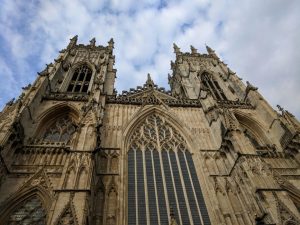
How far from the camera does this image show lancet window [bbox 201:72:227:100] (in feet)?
78.4

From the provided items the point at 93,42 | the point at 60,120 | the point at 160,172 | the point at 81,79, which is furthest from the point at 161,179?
the point at 93,42

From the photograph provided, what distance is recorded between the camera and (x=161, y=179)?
13.6 m

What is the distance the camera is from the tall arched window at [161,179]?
1202cm

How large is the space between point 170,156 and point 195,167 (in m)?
1.58

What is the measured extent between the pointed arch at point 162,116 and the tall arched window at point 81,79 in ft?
23.5

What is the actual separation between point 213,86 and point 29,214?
19.6 meters

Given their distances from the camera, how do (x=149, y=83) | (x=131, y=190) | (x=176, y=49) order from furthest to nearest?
(x=176, y=49) < (x=149, y=83) < (x=131, y=190)

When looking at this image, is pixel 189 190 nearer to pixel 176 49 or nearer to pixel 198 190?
pixel 198 190

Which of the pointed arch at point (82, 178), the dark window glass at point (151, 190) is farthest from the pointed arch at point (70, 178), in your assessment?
the dark window glass at point (151, 190)

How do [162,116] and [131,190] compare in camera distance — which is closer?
[131,190]

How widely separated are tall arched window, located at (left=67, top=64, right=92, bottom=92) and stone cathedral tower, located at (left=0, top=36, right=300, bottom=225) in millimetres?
665

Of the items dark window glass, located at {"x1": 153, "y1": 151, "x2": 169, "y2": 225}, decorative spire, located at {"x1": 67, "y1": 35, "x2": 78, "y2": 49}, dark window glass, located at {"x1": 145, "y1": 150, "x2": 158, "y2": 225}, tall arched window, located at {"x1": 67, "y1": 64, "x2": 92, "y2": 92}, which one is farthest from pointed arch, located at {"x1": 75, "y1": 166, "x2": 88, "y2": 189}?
decorative spire, located at {"x1": 67, "y1": 35, "x2": 78, "y2": 49}

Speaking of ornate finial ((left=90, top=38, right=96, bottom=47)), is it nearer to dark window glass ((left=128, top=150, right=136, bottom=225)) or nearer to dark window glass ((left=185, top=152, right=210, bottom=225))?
dark window glass ((left=128, top=150, right=136, bottom=225))

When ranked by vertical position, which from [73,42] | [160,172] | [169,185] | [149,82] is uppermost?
[73,42]
